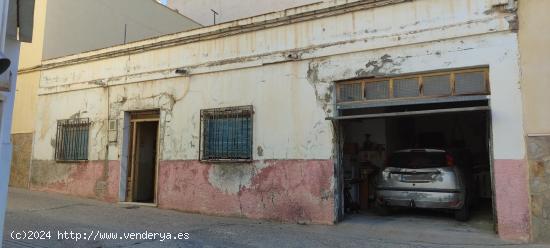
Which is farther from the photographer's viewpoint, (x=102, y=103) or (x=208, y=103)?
(x=102, y=103)

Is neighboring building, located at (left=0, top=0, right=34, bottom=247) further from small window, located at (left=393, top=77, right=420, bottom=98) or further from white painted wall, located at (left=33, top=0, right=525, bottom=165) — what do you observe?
small window, located at (left=393, top=77, right=420, bottom=98)

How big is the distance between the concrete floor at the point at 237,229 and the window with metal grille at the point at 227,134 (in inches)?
56.8

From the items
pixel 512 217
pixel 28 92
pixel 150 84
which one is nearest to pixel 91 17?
pixel 28 92

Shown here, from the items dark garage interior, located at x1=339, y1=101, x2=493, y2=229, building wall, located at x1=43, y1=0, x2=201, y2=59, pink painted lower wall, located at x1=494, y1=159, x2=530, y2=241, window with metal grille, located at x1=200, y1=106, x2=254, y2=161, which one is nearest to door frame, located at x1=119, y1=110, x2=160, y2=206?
window with metal grille, located at x1=200, y1=106, x2=254, y2=161

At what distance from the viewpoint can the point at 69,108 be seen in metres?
13.1

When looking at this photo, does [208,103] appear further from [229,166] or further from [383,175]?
[383,175]

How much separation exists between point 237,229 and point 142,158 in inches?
203

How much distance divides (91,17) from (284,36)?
30.5 feet

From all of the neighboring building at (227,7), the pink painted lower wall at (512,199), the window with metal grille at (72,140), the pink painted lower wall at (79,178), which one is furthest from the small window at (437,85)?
the neighboring building at (227,7)

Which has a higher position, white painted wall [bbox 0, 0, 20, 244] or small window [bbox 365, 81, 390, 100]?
small window [bbox 365, 81, 390, 100]

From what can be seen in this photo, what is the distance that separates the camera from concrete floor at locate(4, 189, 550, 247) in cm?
695

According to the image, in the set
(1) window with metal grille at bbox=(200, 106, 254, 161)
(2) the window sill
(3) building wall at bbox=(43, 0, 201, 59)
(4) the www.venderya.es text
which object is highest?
(3) building wall at bbox=(43, 0, 201, 59)

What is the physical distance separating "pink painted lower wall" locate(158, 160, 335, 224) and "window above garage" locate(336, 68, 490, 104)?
4.81 ft

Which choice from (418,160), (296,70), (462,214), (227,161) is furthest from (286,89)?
(462,214)
